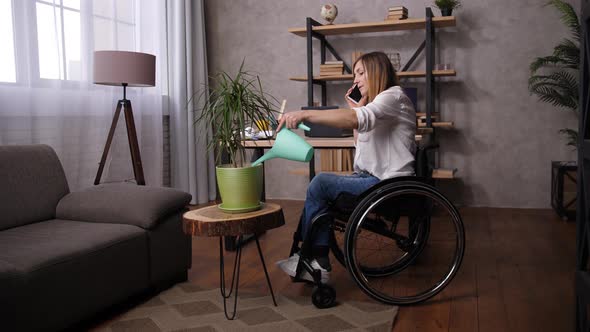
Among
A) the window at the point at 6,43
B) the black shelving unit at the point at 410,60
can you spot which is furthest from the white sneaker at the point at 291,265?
the window at the point at 6,43

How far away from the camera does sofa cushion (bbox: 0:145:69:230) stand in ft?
7.07

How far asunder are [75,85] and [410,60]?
2.63 meters

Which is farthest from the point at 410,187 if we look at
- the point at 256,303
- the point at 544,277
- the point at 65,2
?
the point at 65,2

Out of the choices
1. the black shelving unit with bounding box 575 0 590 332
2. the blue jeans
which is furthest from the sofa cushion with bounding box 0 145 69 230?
the black shelving unit with bounding box 575 0 590 332

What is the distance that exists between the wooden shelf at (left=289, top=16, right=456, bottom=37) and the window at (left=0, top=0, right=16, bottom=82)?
216 centimetres

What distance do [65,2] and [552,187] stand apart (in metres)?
3.70

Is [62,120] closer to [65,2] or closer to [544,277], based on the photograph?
[65,2]

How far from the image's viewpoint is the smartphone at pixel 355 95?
263 cm

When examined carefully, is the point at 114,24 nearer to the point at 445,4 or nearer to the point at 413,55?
the point at 413,55

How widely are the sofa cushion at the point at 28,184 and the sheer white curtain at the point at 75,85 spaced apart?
82 centimetres

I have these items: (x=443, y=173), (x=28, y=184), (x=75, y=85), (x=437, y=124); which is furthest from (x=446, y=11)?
(x=28, y=184)

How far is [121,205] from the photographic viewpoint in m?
2.25

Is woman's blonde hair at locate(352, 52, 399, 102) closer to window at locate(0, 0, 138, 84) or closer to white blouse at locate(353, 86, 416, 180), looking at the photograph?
white blouse at locate(353, 86, 416, 180)

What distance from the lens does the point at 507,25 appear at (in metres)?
4.33
